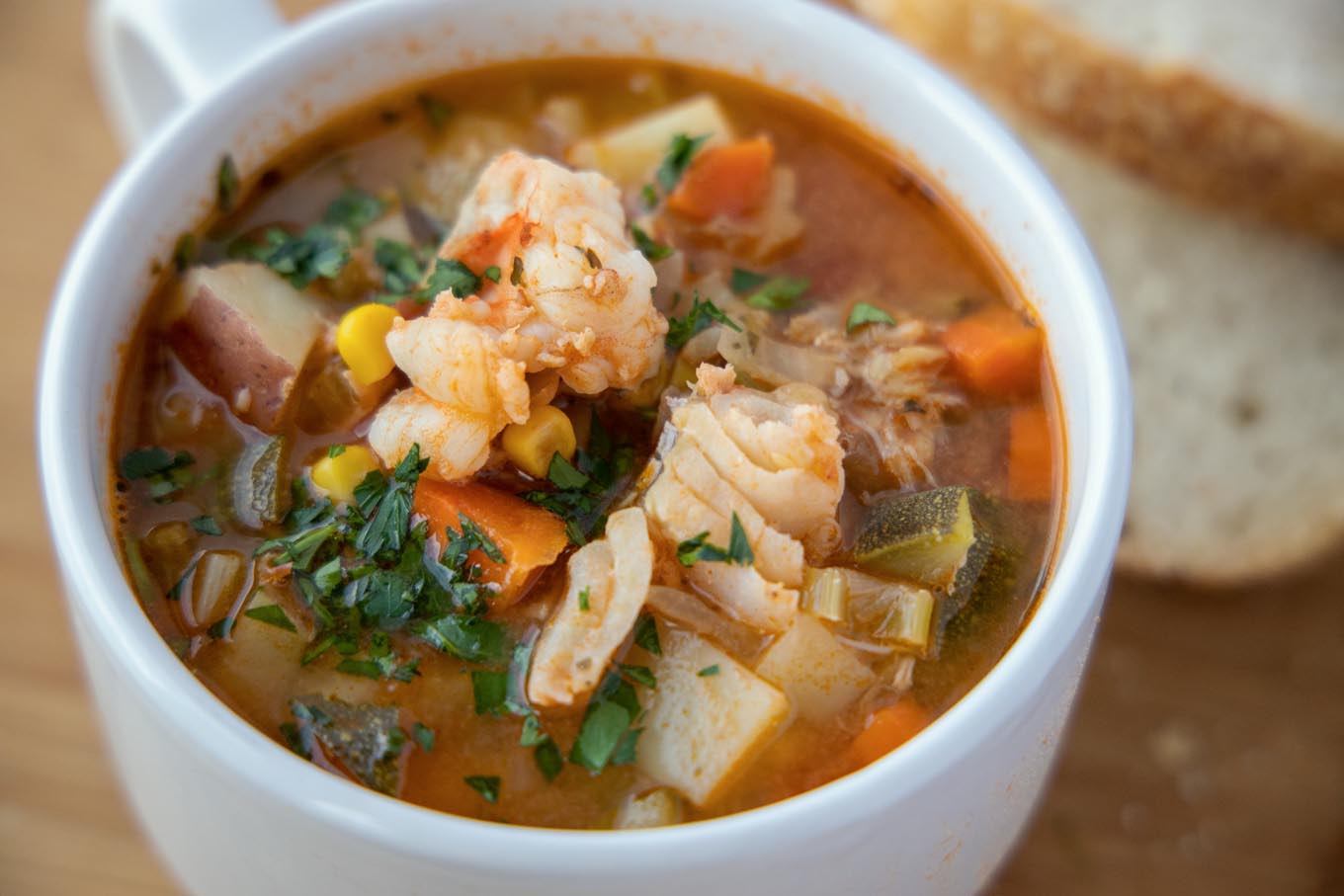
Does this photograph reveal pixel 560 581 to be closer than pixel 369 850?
No

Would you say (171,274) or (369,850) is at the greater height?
(171,274)

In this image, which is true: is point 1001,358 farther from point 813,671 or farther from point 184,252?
point 184,252

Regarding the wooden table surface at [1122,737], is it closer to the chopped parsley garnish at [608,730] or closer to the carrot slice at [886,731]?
the carrot slice at [886,731]

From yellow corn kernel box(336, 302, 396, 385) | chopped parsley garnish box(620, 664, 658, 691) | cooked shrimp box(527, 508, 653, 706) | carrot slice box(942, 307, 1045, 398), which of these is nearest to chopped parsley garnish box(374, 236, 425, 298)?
yellow corn kernel box(336, 302, 396, 385)

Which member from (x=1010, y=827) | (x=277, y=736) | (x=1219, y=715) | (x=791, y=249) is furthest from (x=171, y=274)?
(x=1219, y=715)

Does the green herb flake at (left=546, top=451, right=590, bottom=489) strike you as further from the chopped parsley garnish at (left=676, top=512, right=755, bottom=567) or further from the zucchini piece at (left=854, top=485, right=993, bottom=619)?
the zucchini piece at (left=854, top=485, right=993, bottom=619)

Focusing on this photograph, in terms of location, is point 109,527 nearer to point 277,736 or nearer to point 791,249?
point 277,736
